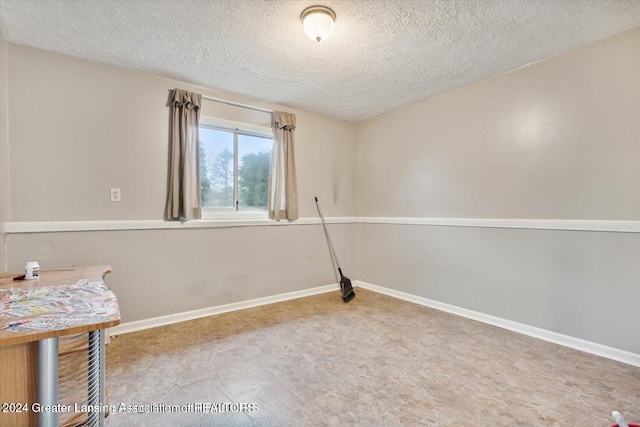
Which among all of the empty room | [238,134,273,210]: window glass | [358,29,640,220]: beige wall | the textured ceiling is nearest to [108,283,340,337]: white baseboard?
the empty room

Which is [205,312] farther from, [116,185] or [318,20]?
[318,20]

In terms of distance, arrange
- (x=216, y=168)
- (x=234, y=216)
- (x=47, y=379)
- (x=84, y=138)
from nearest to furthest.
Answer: (x=47, y=379), (x=84, y=138), (x=216, y=168), (x=234, y=216)

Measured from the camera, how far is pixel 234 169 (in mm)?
3168

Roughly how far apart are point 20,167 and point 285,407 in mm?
2482

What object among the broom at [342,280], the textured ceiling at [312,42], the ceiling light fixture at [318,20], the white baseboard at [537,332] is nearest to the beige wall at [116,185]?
the textured ceiling at [312,42]

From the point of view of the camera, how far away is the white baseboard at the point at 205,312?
248 cm

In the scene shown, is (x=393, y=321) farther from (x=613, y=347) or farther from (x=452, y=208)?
(x=613, y=347)

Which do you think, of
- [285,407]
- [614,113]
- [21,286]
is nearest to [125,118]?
[21,286]

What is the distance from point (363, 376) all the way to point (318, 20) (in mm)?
2193

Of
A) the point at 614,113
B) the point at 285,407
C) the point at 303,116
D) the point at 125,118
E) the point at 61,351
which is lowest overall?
the point at 285,407

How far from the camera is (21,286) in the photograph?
1.47m

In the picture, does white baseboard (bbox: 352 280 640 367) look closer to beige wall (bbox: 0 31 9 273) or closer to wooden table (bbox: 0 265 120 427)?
wooden table (bbox: 0 265 120 427)

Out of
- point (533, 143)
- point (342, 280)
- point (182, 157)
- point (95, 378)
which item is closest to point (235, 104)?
point (182, 157)

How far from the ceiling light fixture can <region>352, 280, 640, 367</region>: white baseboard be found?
2707mm
